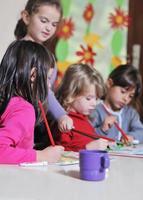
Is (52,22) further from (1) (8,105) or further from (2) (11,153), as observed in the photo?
(2) (11,153)

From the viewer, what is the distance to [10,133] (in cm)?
108

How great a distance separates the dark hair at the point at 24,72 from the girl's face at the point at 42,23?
A: 474 millimetres

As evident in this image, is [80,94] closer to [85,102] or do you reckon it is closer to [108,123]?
[85,102]

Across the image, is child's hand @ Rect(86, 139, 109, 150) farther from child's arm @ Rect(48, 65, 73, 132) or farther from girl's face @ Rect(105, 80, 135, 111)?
girl's face @ Rect(105, 80, 135, 111)

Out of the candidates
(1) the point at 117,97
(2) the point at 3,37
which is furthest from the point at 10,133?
(2) the point at 3,37

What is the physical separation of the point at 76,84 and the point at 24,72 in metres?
0.56

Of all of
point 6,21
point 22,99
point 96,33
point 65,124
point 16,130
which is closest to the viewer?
point 16,130

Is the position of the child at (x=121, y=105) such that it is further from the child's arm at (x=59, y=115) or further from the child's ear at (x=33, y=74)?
the child's ear at (x=33, y=74)

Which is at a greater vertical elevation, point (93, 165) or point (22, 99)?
point (22, 99)

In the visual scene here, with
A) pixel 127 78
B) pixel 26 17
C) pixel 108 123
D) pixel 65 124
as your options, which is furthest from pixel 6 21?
pixel 65 124

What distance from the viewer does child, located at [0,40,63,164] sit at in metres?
1.08

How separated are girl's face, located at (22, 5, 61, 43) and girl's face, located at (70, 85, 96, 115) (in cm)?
33

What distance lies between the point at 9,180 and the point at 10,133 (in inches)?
8.4

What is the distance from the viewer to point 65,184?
0.87m
